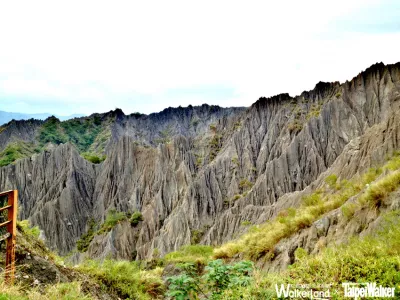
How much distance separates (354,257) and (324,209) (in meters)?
5.01

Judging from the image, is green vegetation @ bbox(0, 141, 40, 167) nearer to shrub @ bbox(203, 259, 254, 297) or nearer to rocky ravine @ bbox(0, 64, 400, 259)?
rocky ravine @ bbox(0, 64, 400, 259)

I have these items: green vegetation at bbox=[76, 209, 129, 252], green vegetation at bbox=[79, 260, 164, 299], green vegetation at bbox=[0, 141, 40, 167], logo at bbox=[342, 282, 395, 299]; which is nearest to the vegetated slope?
green vegetation at bbox=[79, 260, 164, 299]

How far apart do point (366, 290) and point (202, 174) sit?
48694mm

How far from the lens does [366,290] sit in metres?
4.22

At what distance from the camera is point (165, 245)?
43000mm

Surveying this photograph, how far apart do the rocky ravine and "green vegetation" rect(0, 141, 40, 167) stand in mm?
14596

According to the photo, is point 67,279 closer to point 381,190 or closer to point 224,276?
point 224,276

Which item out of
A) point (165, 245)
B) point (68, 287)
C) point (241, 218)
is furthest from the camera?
point (165, 245)

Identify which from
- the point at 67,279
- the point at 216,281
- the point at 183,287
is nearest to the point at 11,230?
the point at 67,279

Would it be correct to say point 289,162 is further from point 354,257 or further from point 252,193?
point 354,257

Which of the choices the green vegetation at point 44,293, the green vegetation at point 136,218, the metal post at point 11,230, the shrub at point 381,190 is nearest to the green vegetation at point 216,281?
the green vegetation at point 44,293

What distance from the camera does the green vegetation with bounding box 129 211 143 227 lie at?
171 feet

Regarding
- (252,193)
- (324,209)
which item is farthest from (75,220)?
(324,209)


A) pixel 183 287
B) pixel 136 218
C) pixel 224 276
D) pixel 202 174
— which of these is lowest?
pixel 136 218
